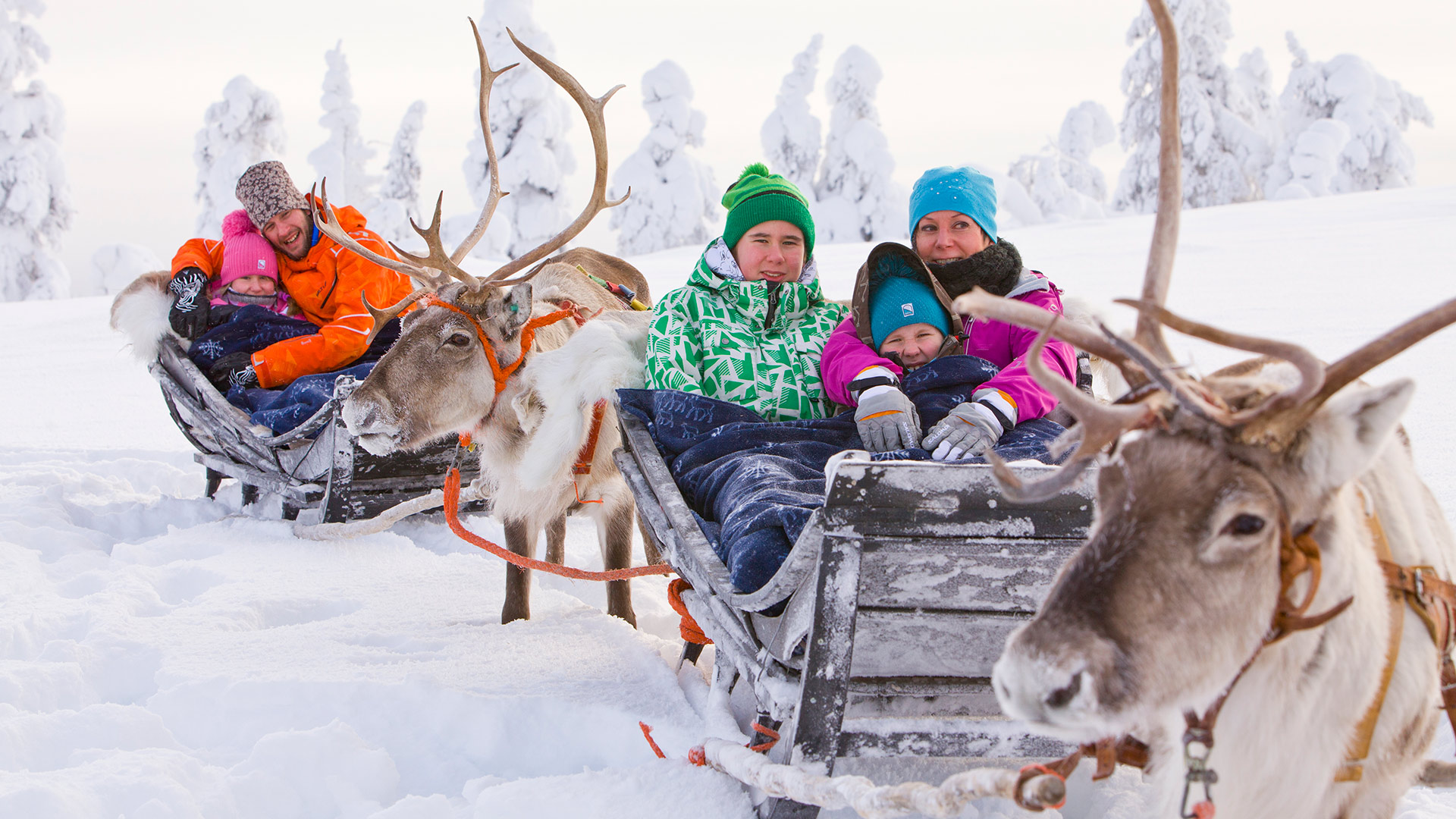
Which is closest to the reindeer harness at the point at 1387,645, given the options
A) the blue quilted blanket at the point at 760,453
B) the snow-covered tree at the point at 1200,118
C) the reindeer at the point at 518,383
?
the blue quilted blanket at the point at 760,453

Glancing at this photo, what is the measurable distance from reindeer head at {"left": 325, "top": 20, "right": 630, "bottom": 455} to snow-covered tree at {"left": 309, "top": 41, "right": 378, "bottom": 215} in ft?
79.5

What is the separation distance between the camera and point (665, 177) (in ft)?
88.4

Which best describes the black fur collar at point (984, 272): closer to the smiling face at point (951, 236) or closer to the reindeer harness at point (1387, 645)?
the smiling face at point (951, 236)

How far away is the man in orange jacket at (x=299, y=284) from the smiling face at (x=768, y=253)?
2411 mm

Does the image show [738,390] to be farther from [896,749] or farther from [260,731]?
[260,731]

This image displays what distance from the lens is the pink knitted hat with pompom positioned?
540 cm

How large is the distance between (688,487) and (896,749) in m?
1.09

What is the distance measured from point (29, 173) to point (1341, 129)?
32483mm

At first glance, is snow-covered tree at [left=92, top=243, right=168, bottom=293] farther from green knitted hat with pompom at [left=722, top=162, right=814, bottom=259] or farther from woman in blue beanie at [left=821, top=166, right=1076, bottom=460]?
woman in blue beanie at [left=821, top=166, right=1076, bottom=460]

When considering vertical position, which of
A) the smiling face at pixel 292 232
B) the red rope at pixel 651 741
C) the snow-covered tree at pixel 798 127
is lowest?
the red rope at pixel 651 741

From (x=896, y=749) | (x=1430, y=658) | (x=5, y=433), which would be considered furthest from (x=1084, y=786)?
(x=5, y=433)

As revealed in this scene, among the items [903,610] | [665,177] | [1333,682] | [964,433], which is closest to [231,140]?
[665,177]

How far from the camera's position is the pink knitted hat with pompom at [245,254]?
5.40 meters

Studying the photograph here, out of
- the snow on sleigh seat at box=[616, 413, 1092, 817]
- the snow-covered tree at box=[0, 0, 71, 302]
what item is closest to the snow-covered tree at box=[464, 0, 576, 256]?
the snow-covered tree at box=[0, 0, 71, 302]
